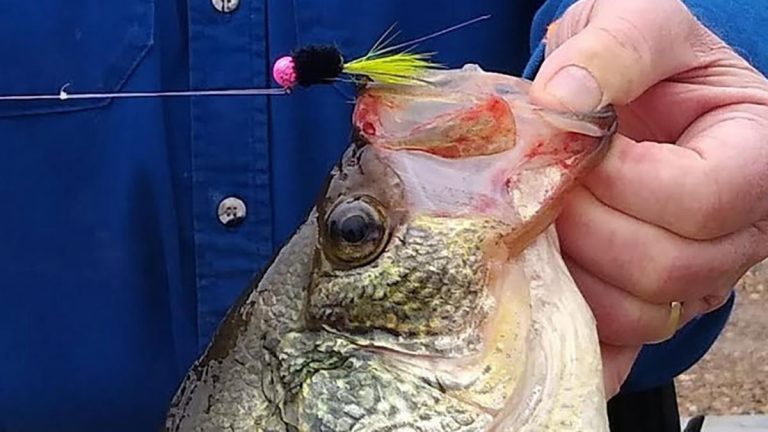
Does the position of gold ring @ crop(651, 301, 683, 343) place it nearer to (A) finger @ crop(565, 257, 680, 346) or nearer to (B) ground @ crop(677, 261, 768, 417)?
(A) finger @ crop(565, 257, 680, 346)

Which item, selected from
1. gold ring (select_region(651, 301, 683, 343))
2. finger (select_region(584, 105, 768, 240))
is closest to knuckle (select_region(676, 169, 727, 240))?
finger (select_region(584, 105, 768, 240))

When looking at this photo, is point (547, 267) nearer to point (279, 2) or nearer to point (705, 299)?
point (705, 299)

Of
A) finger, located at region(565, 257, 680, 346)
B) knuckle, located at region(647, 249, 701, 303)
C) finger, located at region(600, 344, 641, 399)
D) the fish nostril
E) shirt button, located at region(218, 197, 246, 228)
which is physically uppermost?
the fish nostril

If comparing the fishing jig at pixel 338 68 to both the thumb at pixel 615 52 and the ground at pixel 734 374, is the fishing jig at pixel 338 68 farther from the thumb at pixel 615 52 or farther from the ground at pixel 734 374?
the ground at pixel 734 374

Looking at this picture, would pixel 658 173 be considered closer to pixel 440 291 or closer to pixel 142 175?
Result: pixel 440 291

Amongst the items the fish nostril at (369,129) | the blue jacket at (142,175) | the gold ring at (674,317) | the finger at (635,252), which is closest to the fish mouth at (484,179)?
the fish nostril at (369,129)
